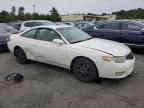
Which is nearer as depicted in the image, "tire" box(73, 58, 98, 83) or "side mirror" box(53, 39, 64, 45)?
"tire" box(73, 58, 98, 83)

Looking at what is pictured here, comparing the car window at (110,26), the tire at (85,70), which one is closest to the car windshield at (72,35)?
the tire at (85,70)

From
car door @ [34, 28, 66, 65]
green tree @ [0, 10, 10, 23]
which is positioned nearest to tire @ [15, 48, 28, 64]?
car door @ [34, 28, 66, 65]

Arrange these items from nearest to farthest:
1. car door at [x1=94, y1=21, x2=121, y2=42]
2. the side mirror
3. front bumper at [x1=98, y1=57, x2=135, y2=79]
→ 1. front bumper at [x1=98, y1=57, x2=135, y2=79]
2. the side mirror
3. car door at [x1=94, y1=21, x2=121, y2=42]

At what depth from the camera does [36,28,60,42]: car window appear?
5.33 metres

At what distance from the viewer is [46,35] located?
18.2ft

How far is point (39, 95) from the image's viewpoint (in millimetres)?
4004

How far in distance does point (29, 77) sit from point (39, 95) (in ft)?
4.19

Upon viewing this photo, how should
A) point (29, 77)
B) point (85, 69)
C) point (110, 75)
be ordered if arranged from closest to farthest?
point (110, 75) → point (85, 69) → point (29, 77)

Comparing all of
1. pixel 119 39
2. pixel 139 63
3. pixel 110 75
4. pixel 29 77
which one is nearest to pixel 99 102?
pixel 110 75

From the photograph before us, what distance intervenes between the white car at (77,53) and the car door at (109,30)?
9.19ft

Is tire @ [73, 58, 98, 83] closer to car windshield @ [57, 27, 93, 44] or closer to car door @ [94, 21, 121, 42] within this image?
car windshield @ [57, 27, 93, 44]

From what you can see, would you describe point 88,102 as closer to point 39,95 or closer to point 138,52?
point 39,95

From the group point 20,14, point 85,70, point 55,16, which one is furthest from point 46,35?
point 20,14

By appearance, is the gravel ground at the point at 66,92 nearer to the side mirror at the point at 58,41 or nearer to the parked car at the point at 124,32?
the side mirror at the point at 58,41
